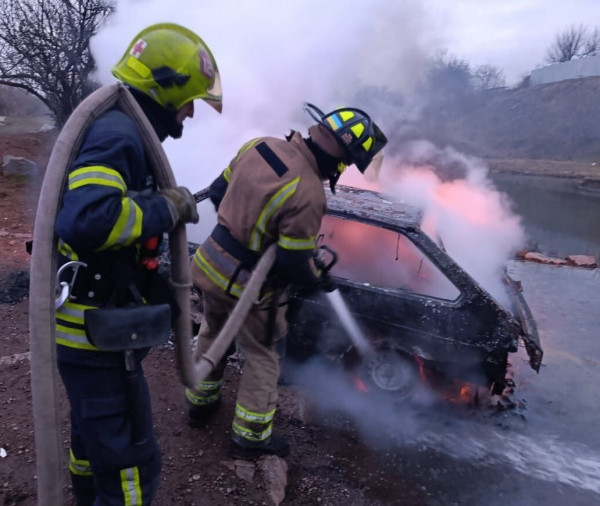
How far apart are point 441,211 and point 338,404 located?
2.45 metres

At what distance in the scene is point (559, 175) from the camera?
21984mm

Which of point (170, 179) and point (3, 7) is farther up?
point (3, 7)

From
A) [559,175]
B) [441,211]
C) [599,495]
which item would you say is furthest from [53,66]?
[559,175]

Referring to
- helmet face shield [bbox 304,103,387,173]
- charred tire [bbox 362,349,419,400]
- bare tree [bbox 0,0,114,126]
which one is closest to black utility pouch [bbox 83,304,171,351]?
helmet face shield [bbox 304,103,387,173]

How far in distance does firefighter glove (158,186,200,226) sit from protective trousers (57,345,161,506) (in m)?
0.55

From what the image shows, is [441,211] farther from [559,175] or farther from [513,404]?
[559,175]

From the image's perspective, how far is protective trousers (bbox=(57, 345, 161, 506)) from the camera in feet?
6.10

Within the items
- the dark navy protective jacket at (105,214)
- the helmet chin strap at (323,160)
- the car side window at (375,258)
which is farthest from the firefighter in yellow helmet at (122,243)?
the car side window at (375,258)

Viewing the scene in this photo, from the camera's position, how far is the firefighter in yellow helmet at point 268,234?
2738 millimetres

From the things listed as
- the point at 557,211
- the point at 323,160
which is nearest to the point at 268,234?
the point at 323,160

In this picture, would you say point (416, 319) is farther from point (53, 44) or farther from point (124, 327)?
point (53, 44)

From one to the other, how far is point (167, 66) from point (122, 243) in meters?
0.73

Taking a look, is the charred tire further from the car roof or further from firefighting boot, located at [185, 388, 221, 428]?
firefighting boot, located at [185, 388, 221, 428]

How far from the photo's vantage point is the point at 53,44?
1087 centimetres
